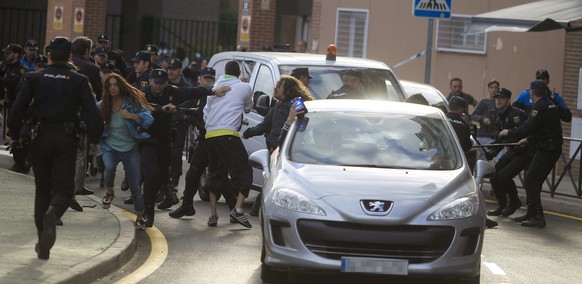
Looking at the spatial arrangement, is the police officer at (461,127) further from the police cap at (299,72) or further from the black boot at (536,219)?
the police cap at (299,72)

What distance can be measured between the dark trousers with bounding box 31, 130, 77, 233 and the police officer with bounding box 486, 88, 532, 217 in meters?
7.64

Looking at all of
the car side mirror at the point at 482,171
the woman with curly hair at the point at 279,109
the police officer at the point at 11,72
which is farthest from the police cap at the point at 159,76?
the police officer at the point at 11,72

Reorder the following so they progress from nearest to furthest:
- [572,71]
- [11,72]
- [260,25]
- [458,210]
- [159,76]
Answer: [458,210] → [159,76] → [11,72] → [572,71] → [260,25]

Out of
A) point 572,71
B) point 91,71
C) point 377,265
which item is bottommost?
point 377,265

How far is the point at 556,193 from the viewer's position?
67.4 feet

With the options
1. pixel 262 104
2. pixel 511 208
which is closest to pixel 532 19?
pixel 511 208

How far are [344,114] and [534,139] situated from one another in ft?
18.4

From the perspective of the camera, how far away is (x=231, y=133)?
49.4 feet

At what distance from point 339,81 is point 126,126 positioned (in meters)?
3.55

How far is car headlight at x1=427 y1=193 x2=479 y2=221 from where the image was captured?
10.6 metres

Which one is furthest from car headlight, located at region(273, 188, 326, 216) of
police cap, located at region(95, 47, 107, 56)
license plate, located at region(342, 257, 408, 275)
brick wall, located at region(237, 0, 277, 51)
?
brick wall, located at region(237, 0, 277, 51)

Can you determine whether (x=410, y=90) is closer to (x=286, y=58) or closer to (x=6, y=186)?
(x=286, y=58)

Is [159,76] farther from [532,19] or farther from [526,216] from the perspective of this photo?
[532,19]

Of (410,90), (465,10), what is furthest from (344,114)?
(465,10)
